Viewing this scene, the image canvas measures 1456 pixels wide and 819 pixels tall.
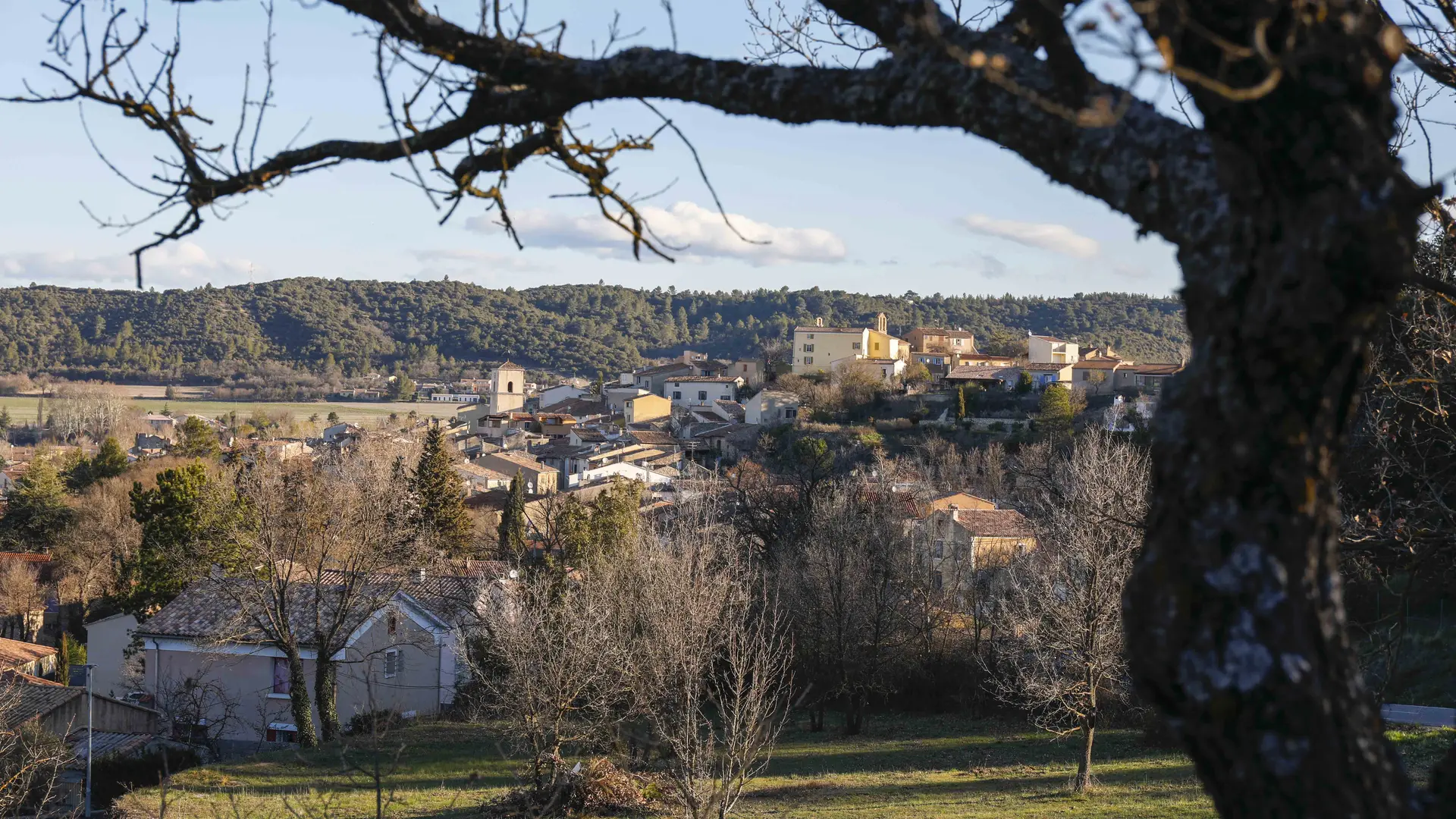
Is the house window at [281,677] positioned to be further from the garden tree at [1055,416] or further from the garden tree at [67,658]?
the garden tree at [1055,416]

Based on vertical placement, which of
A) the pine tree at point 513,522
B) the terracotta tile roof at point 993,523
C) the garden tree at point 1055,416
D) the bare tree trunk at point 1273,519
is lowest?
the pine tree at point 513,522

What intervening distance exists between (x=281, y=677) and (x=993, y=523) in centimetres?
1929

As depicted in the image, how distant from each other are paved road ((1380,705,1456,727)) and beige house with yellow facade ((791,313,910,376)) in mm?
54399

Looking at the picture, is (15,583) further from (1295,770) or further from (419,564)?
(1295,770)

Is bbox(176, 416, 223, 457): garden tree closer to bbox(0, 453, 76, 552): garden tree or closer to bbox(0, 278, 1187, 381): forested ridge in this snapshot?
bbox(0, 453, 76, 552): garden tree

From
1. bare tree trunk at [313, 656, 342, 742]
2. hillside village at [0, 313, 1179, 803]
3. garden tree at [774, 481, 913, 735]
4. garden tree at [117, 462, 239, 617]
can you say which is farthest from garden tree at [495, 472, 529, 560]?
garden tree at [117, 462, 239, 617]

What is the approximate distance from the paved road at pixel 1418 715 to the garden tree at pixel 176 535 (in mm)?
23699

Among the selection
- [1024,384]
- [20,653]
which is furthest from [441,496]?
[1024,384]

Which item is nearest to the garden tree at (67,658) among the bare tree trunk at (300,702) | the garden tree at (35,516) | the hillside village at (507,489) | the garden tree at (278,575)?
the hillside village at (507,489)

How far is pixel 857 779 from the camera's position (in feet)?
61.9

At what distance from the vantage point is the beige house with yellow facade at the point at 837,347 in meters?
75.0

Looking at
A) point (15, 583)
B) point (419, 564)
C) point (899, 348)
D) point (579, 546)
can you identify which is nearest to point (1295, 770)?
point (579, 546)

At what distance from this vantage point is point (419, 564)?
92.2 feet

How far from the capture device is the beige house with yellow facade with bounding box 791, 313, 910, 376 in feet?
246
